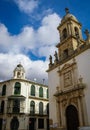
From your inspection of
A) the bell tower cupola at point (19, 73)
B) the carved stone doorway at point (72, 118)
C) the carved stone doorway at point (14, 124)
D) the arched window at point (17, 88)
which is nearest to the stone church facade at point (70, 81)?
the carved stone doorway at point (72, 118)

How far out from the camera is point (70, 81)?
17.9 meters

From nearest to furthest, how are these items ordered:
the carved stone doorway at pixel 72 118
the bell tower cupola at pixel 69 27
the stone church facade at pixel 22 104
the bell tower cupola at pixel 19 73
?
the carved stone doorway at pixel 72 118
the bell tower cupola at pixel 69 27
the stone church facade at pixel 22 104
the bell tower cupola at pixel 19 73

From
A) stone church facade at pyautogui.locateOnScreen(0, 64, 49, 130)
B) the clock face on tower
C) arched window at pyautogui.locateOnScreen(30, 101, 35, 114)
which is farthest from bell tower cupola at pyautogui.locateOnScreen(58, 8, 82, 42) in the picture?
arched window at pyautogui.locateOnScreen(30, 101, 35, 114)

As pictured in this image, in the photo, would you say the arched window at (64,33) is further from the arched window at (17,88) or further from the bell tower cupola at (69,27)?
the arched window at (17,88)

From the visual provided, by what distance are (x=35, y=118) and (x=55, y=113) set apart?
12.1 m

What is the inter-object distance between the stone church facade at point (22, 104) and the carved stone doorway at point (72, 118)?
Result: 1266cm

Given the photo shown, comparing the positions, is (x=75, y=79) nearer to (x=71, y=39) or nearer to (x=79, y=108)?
(x=79, y=108)

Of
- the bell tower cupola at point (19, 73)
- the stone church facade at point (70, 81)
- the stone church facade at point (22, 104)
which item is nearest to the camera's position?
the stone church facade at point (70, 81)

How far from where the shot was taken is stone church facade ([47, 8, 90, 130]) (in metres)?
15.8

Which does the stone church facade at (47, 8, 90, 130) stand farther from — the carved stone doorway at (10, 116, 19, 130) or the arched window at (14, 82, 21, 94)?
the carved stone doorway at (10, 116, 19, 130)

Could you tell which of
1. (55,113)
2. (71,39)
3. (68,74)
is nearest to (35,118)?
(55,113)

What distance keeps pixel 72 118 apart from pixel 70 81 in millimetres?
4009

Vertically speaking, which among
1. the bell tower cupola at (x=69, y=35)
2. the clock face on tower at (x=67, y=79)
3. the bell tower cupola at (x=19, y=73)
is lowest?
the clock face on tower at (x=67, y=79)

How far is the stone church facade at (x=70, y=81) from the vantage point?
15.8 metres
